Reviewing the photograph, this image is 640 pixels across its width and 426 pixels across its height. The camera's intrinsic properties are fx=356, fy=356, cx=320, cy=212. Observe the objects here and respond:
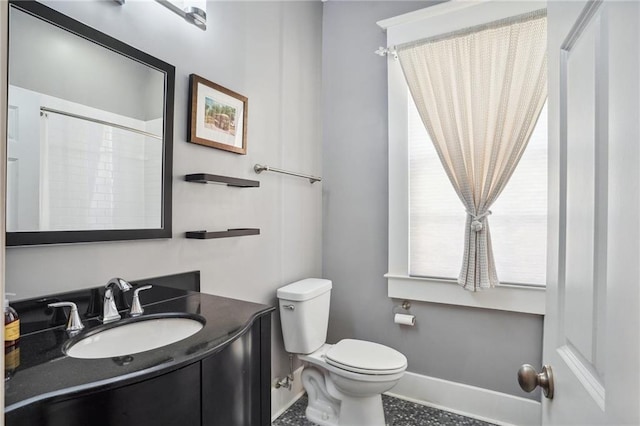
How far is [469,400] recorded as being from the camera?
208cm

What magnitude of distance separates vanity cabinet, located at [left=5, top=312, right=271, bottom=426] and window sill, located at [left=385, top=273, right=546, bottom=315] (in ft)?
3.99

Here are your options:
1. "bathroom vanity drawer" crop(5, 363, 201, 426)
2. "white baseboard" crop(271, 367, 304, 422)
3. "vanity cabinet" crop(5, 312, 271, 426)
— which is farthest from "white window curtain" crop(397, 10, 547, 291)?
"bathroom vanity drawer" crop(5, 363, 201, 426)

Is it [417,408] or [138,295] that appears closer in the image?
[138,295]

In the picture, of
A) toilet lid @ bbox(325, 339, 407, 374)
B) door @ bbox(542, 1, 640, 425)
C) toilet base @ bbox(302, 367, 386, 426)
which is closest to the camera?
door @ bbox(542, 1, 640, 425)

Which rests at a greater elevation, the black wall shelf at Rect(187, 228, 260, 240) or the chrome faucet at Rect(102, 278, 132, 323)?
the black wall shelf at Rect(187, 228, 260, 240)

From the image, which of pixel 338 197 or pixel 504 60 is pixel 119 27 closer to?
pixel 338 197

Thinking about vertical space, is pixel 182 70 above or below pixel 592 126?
above

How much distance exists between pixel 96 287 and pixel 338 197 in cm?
162

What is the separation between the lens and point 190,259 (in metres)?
1.54

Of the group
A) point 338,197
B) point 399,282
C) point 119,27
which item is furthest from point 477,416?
point 119,27

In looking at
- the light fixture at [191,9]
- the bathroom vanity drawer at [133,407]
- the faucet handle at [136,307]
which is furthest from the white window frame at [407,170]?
the bathroom vanity drawer at [133,407]

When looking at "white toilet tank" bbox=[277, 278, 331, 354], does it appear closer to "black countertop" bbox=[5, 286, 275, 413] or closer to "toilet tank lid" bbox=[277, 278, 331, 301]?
"toilet tank lid" bbox=[277, 278, 331, 301]

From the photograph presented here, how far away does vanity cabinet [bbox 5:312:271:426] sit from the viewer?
0.69m

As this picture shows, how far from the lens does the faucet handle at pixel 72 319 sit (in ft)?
3.39
